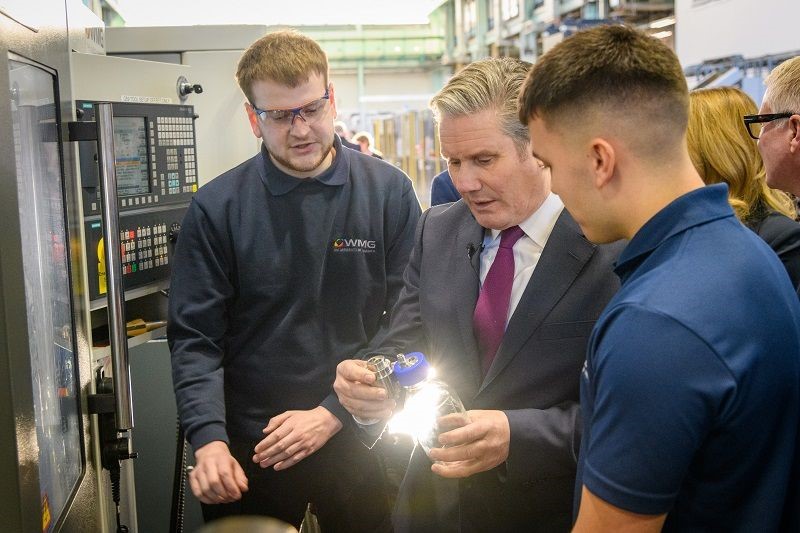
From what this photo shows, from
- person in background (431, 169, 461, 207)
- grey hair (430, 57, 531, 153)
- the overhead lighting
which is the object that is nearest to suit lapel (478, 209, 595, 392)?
grey hair (430, 57, 531, 153)

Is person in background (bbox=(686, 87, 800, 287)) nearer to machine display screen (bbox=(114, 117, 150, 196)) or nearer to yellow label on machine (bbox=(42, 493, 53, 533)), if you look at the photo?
machine display screen (bbox=(114, 117, 150, 196))

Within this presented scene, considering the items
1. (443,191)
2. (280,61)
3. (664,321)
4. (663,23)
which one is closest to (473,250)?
(280,61)

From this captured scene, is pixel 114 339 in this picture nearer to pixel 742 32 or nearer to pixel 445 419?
pixel 445 419

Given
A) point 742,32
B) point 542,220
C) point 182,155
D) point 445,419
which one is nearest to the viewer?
point 445,419

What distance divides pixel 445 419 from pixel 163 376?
179cm

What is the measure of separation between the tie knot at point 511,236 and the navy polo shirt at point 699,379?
0.61m

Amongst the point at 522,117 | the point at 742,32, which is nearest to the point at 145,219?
the point at 522,117

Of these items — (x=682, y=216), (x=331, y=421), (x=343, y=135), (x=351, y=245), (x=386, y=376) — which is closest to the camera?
(x=682, y=216)

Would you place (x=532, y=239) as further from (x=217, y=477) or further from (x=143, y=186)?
(x=143, y=186)

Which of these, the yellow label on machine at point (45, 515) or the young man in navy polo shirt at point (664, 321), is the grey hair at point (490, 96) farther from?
the yellow label on machine at point (45, 515)

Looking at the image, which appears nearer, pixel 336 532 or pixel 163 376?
pixel 336 532

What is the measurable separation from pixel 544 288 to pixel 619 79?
540 mm

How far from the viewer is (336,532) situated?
1.89m

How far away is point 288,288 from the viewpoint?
71.9 inches
